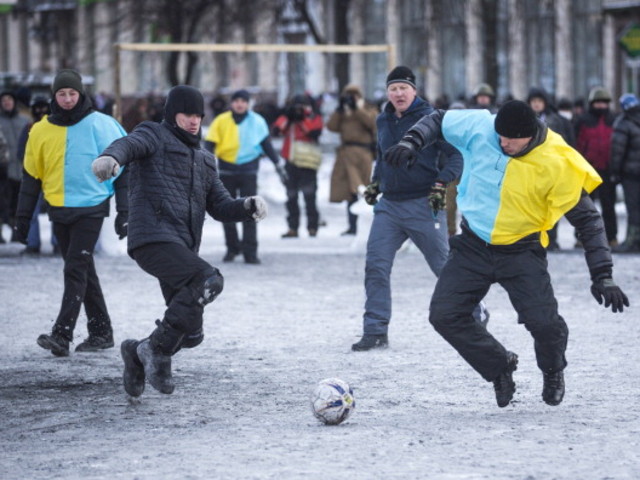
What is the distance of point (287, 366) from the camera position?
928cm

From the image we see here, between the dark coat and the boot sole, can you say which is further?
the dark coat

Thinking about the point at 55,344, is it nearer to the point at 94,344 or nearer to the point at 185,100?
the point at 94,344

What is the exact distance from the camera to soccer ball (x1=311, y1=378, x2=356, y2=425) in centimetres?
725

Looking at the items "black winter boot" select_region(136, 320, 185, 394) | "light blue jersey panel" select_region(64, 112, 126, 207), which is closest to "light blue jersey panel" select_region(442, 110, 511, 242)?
"black winter boot" select_region(136, 320, 185, 394)

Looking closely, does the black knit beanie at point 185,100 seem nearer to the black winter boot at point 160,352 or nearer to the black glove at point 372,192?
the black winter boot at point 160,352

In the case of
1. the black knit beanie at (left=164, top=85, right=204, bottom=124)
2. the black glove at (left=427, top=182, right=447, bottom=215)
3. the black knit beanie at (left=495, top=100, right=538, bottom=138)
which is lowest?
the black glove at (left=427, top=182, right=447, bottom=215)

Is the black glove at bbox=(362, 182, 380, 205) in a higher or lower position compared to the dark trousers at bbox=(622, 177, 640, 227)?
higher

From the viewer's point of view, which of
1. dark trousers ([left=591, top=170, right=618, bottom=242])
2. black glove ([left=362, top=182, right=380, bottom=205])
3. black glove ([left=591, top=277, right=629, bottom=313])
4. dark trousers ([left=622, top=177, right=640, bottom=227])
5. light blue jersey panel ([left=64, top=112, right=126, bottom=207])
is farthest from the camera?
dark trousers ([left=591, top=170, right=618, bottom=242])

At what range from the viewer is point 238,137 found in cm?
1602

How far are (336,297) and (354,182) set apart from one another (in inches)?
203

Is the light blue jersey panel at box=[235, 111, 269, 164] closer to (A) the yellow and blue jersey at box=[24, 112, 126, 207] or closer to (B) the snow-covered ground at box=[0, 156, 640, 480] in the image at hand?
(B) the snow-covered ground at box=[0, 156, 640, 480]

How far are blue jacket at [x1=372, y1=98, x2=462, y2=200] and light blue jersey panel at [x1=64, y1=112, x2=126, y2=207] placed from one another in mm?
1580

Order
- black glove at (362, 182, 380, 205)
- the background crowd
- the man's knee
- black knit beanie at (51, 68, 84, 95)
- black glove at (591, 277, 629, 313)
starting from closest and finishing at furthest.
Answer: black glove at (591, 277, 629, 313)
the man's knee
black knit beanie at (51, 68, 84, 95)
black glove at (362, 182, 380, 205)
the background crowd

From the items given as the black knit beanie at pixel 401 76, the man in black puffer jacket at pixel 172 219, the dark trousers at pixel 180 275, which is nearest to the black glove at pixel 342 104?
the black knit beanie at pixel 401 76
